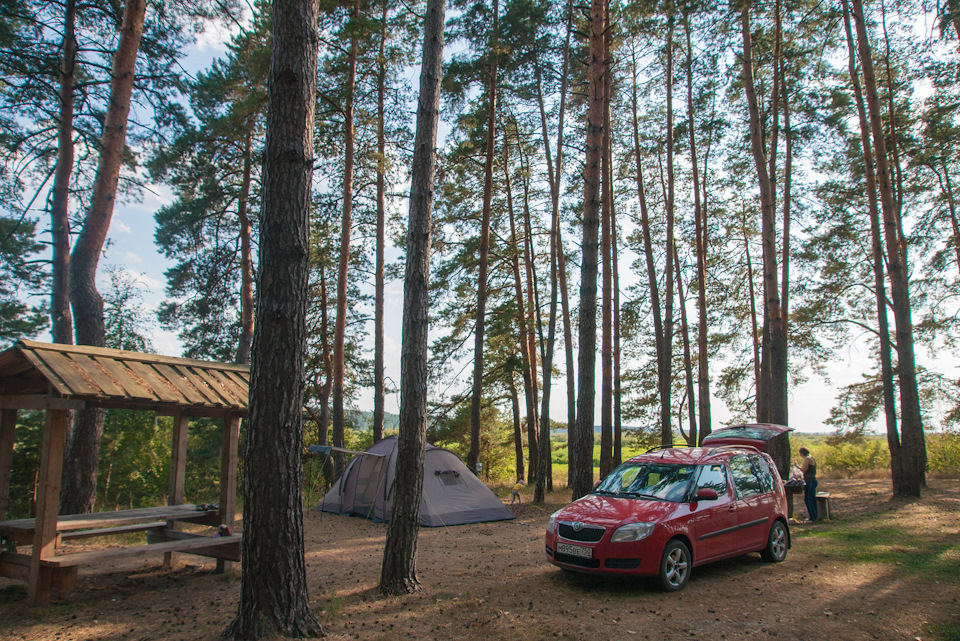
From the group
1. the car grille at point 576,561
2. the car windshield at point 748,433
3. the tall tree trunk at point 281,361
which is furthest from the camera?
the car windshield at point 748,433

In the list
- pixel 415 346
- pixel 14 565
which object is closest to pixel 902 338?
pixel 415 346

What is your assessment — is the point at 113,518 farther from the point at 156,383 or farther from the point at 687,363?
the point at 687,363

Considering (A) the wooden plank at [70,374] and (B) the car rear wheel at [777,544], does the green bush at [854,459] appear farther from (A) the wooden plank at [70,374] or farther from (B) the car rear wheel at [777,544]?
(A) the wooden plank at [70,374]

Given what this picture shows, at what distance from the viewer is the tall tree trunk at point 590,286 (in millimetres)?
10641

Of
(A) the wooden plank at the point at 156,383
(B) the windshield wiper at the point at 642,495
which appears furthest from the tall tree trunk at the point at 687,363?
(A) the wooden plank at the point at 156,383

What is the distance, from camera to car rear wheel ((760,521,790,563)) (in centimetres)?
768

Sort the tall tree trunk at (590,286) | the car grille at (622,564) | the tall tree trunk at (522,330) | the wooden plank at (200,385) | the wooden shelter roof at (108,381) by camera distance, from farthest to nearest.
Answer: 1. the tall tree trunk at (522,330)
2. the tall tree trunk at (590,286)
3. the wooden plank at (200,385)
4. the car grille at (622,564)
5. the wooden shelter roof at (108,381)

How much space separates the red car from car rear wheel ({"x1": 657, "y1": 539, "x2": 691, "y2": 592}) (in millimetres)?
11

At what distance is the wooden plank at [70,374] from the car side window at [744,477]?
7.73 metres

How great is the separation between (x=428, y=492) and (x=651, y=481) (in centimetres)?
619

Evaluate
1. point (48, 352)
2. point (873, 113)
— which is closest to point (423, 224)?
point (48, 352)

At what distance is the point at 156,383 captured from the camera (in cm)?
658

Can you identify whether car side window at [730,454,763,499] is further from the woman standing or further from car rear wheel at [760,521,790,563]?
the woman standing

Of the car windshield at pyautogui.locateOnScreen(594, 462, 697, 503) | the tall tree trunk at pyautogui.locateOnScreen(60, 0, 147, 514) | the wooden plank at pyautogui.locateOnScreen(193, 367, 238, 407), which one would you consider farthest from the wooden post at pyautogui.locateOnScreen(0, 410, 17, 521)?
the car windshield at pyautogui.locateOnScreen(594, 462, 697, 503)
